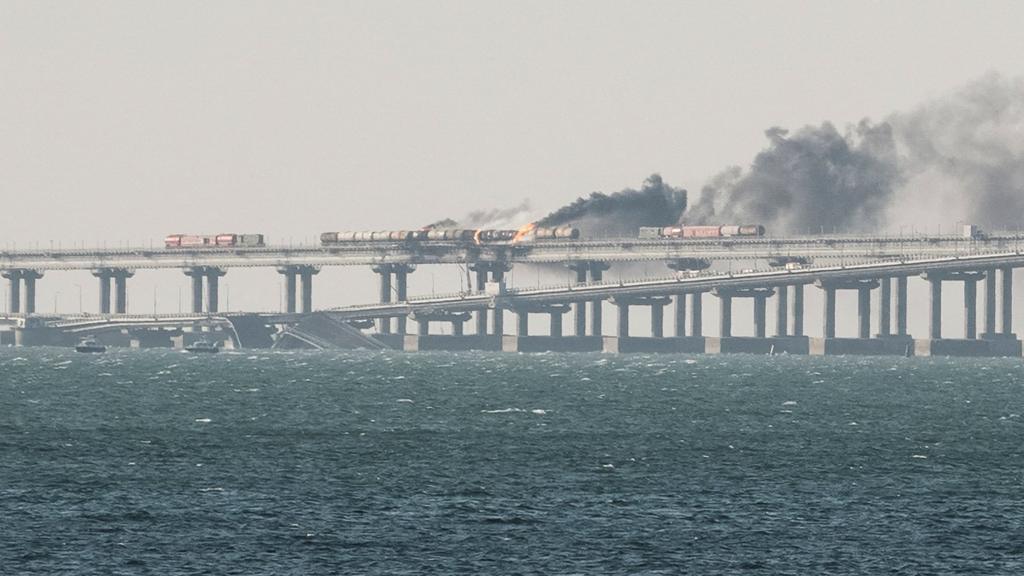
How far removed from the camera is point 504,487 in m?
79.1

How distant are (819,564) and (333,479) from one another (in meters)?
24.2

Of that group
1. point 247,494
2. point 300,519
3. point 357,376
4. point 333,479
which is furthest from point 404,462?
point 357,376

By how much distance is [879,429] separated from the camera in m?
113

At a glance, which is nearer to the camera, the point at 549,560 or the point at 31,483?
the point at 549,560

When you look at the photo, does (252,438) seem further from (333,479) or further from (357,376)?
(357,376)

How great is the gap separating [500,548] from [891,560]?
10.4 metres

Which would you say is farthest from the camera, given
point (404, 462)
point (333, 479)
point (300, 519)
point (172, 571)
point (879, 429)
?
point (879, 429)

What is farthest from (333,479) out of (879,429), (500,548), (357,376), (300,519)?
(357,376)

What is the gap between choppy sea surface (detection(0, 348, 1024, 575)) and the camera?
205 feet

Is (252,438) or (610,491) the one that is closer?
(610,491)

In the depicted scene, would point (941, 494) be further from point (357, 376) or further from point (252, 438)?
point (357, 376)

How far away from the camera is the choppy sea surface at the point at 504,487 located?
62.5m

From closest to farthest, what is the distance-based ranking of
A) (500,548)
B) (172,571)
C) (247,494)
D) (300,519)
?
(172,571)
(500,548)
(300,519)
(247,494)

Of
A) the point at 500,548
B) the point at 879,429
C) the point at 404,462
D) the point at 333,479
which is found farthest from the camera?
the point at 879,429
